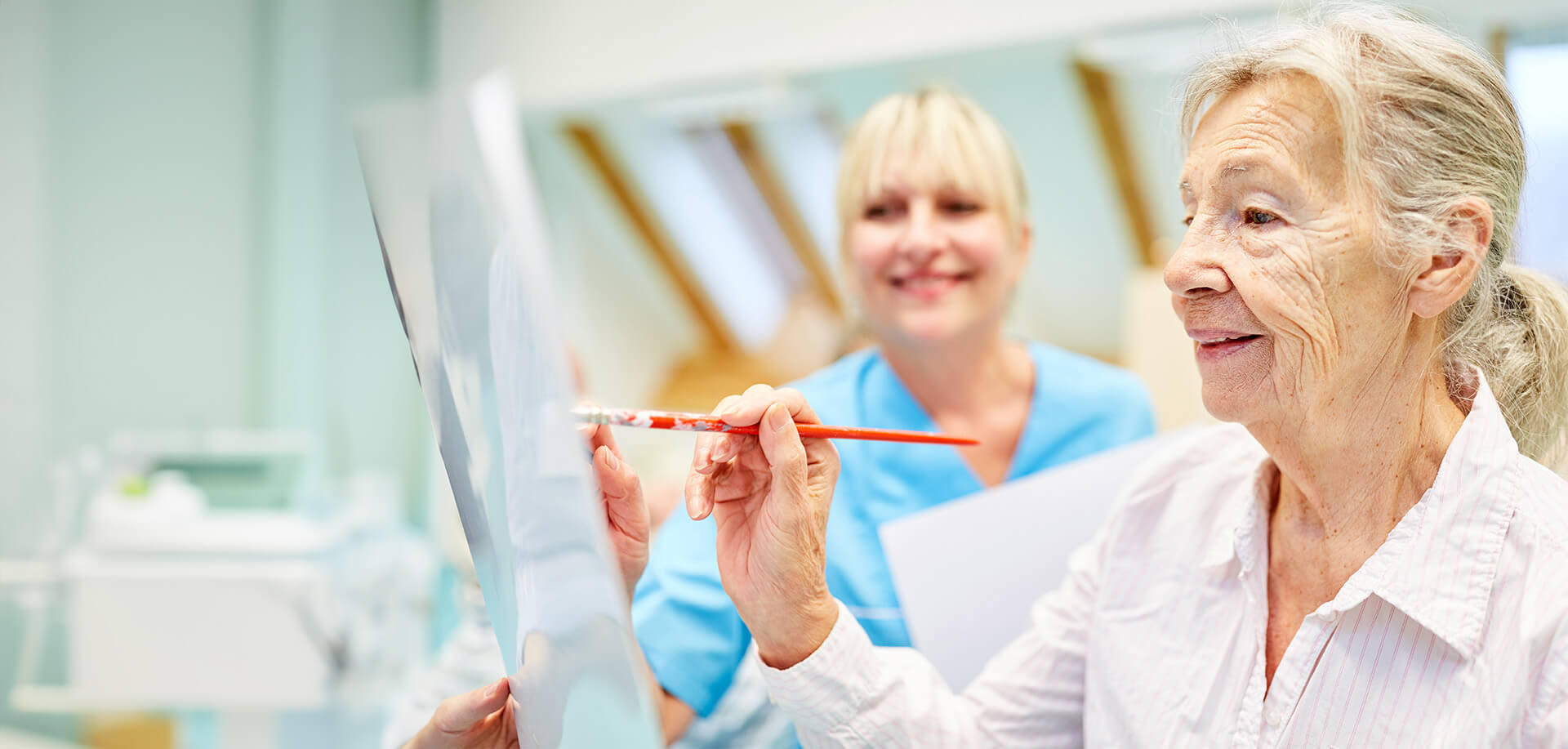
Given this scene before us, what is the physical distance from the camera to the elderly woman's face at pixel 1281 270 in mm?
862

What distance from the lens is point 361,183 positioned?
17.5 feet

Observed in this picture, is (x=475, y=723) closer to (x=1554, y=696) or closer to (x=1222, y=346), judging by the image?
(x=1222, y=346)

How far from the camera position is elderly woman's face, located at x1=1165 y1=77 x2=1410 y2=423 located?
862 mm

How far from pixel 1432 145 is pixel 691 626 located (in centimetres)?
84

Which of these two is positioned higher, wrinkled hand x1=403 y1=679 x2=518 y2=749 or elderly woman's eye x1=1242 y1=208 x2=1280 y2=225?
elderly woman's eye x1=1242 y1=208 x2=1280 y2=225

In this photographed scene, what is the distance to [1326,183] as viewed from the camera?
861 mm

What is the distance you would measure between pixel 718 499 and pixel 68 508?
3.77m

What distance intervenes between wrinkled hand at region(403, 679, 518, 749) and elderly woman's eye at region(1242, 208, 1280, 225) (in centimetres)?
69

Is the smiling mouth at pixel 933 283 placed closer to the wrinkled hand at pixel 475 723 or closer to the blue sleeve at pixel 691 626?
the blue sleeve at pixel 691 626

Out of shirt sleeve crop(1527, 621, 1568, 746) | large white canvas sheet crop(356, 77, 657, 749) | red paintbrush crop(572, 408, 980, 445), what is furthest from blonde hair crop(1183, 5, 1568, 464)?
large white canvas sheet crop(356, 77, 657, 749)

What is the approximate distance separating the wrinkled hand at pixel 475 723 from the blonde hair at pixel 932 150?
2.88 ft

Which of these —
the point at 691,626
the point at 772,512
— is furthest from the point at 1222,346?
the point at 691,626

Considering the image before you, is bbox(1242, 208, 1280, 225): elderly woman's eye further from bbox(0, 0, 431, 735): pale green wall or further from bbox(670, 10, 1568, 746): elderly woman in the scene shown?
bbox(0, 0, 431, 735): pale green wall

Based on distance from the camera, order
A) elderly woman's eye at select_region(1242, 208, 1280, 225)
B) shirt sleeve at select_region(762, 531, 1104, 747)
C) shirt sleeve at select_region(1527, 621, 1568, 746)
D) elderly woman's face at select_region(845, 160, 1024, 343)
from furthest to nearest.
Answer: elderly woman's face at select_region(845, 160, 1024, 343)
shirt sleeve at select_region(762, 531, 1104, 747)
elderly woman's eye at select_region(1242, 208, 1280, 225)
shirt sleeve at select_region(1527, 621, 1568, 746)
